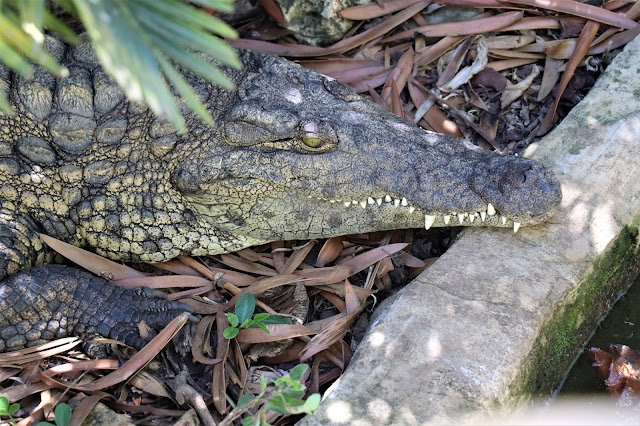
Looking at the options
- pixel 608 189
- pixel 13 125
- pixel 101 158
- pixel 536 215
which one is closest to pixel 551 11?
pixel 608 189

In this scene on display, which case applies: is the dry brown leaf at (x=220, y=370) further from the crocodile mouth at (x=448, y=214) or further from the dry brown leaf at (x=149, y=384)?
the crocodile mouth at (x=448, y=214)

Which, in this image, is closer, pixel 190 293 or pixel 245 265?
pixel 190 293

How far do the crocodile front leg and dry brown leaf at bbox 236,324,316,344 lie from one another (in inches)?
13.7

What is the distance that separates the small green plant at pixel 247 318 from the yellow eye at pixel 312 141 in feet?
2.58

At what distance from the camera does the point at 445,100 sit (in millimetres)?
4266

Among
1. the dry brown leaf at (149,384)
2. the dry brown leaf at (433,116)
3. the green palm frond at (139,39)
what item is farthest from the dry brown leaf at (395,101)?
the green palm frond at (139,39)

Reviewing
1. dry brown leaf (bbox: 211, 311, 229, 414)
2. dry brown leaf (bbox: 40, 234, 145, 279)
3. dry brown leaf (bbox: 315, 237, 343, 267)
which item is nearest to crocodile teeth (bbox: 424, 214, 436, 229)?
dry brown leaf (bbox: 315, 237, 343, 267)

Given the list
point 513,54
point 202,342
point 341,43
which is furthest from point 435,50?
point 202,342

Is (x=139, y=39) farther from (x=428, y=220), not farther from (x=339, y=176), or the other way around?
(x=428, y=220)

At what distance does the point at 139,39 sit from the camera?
1.33 meters

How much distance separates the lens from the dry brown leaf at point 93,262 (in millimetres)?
3373

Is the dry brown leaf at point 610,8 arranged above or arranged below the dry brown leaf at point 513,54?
above

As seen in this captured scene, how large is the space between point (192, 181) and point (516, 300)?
1632mm

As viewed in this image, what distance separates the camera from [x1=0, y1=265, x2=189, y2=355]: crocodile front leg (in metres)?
3.05
